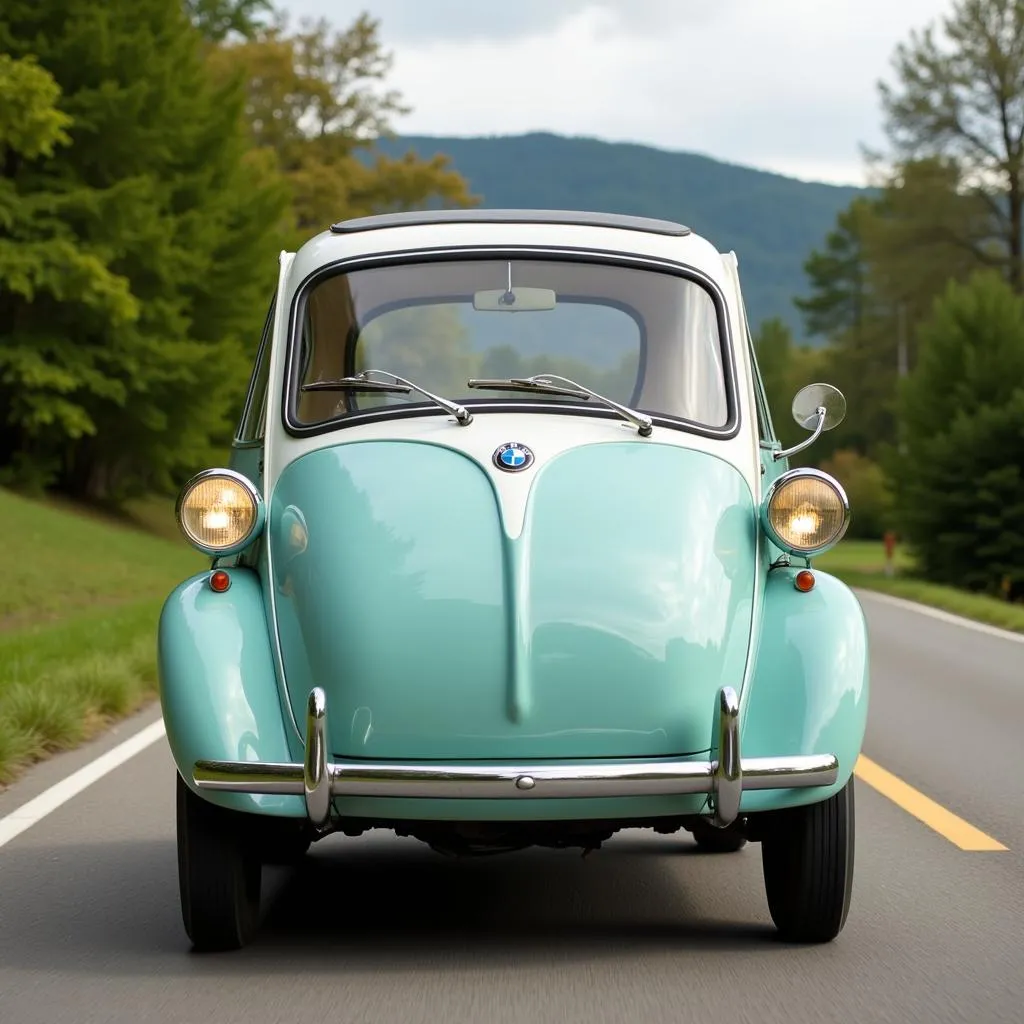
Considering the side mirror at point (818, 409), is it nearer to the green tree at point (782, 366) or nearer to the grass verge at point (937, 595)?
the grass verge at point (937, 595)

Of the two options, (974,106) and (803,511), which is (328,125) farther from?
(803,511)

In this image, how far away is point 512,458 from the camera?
546 centimetres

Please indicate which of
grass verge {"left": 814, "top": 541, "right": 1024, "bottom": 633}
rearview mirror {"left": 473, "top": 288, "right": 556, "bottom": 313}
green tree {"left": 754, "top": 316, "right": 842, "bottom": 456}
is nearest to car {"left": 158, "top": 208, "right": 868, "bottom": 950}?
rearview mirror {"left": 473, "top": 288, "right": 556, "bottom": 313}

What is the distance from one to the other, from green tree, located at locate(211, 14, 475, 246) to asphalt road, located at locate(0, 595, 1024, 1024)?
168 ft

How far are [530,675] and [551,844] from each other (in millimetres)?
558

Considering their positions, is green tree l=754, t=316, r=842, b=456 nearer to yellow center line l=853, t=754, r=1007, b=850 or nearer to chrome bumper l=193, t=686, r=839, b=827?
yellow center line l=853, t=754, r=1007, b=850

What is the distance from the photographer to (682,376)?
6.07m

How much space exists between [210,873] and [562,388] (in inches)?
69.3

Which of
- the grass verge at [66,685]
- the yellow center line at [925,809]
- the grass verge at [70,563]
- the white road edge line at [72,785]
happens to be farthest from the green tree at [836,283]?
the yellow center line at [925,809]

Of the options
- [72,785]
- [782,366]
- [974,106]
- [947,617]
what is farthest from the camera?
[782,366]

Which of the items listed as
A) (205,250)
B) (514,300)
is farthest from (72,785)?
(205,250)

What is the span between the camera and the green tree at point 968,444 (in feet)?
132

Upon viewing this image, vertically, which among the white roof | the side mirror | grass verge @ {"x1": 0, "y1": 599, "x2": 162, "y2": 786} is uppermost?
the white roof

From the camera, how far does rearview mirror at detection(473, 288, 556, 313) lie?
6195 millimetres
